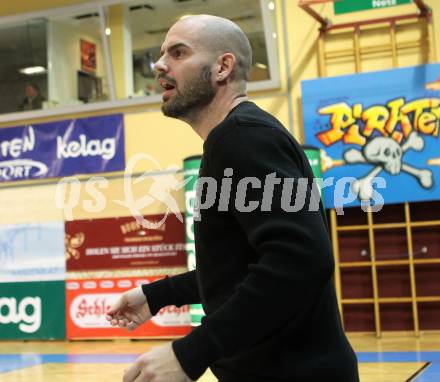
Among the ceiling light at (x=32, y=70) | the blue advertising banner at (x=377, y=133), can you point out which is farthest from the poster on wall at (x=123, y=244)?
the ceiling light at (x=32, y=70)

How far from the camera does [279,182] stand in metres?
1.20

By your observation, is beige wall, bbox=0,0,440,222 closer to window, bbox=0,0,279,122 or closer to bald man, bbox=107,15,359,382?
window, bbox=0,0,279,122

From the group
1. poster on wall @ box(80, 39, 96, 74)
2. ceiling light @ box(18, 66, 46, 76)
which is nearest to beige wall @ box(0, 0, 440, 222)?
poster on wall @ box(80, 39, 96, 74)

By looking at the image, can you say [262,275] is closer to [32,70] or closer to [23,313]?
[23,313]

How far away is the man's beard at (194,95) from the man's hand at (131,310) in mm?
487

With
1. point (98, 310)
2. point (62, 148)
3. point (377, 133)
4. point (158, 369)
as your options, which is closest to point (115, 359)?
point (98, 310)

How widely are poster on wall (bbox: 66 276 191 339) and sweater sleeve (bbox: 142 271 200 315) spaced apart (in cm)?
603

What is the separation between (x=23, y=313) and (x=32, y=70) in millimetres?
3038

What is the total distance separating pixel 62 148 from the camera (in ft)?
26.9

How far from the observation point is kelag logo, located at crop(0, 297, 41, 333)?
8102 millimetres

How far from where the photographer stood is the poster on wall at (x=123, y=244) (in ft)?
25.1

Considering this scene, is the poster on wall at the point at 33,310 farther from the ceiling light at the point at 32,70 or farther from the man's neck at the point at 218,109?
the man's neck at the point at 218,109

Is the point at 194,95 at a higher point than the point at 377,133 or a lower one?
lower

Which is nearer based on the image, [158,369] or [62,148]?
[158,369]
